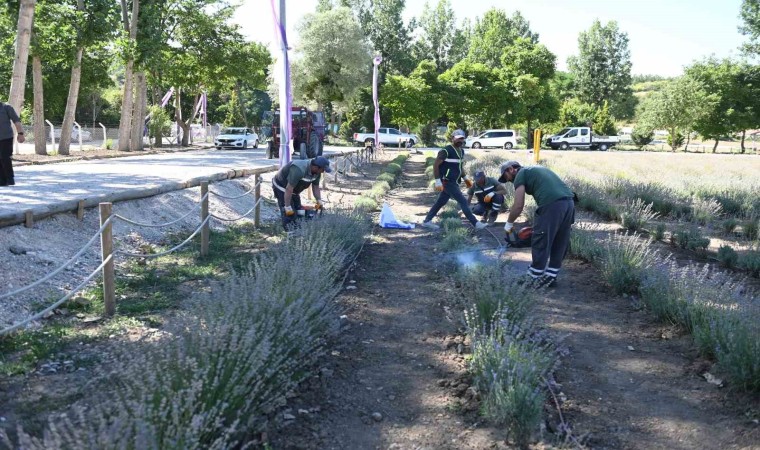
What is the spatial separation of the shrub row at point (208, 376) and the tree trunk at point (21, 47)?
14.7 m

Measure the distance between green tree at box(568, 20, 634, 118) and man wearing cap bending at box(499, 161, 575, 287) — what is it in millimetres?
69639

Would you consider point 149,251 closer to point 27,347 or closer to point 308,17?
point 27,347

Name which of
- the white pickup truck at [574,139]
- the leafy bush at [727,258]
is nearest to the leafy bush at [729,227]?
the leafy bush at [727,258]

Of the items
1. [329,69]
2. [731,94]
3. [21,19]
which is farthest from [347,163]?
[731,94]

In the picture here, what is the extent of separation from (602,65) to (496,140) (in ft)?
100

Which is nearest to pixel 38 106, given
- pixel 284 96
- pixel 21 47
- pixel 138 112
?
pixel 21 47

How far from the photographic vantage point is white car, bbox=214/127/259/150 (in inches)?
1448

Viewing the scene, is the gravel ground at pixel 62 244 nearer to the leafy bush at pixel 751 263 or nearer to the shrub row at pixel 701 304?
the shrub row at pixel 701 304

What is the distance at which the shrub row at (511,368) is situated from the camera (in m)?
3.56

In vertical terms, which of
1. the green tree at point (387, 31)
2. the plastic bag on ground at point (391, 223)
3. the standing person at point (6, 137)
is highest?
the green tree at point (387, 31)

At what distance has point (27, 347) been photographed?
4.54m

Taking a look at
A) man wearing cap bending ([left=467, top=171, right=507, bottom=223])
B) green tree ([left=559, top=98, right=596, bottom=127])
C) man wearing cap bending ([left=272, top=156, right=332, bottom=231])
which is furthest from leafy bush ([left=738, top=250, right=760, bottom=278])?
green tree ([left=559, top=98, right=596, bottom=127])

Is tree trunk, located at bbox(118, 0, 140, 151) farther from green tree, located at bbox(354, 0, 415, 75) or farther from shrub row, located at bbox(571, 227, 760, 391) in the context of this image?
green tree, located at bbox(354, 0, 415, 75)

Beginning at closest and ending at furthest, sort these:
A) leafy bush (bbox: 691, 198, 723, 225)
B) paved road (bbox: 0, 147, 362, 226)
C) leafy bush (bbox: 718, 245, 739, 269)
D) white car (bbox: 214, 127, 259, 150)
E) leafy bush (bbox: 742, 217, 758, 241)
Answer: paved road (bbox: 0, 147, 362, 226) → leafy bush (bbox: 718, 245, 739, 269) → leafy bush (bbox: 742, 217, 758, 241) → leafy bush (bbox: 691, 198, 723, 225) → white car (bbox: 214, 127, 259, 150)
